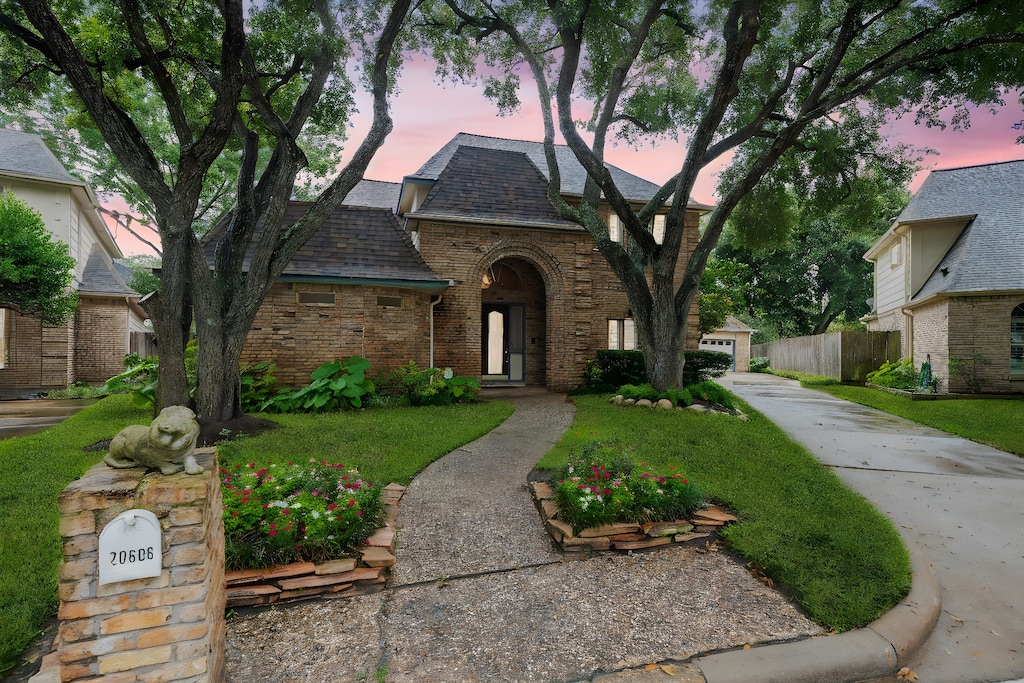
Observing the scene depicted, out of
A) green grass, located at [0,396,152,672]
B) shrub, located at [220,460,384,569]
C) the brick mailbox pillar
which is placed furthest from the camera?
shrub, located at [220,460,384,569]

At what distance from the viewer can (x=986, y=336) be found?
526 inches

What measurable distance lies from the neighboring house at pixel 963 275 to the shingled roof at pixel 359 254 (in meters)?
14.2

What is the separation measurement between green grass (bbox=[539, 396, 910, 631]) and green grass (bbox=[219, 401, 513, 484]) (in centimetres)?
171

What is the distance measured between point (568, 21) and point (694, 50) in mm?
4171

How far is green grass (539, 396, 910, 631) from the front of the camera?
349 centimetres

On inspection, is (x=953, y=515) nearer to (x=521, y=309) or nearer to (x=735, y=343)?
(x=521, y=309)

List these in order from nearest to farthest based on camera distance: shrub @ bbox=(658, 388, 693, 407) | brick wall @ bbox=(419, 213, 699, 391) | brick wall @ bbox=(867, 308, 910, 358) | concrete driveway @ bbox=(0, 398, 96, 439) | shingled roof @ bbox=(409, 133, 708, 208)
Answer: concrete driveway @ bbox=(0, 398, 96, 439)
shrub @ bbox=(658, 388, 693, 407)
brick wall @ bbox=(419, 213, 699, 391)
shingled roof @ bbox=(409, 133, 708, 208)
brick wall @ bbox=(867, 308, 910, 358)

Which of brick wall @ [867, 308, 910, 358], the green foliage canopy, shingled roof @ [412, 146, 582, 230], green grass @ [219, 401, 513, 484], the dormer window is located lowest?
green grass @ [219, 401, 513, 484]

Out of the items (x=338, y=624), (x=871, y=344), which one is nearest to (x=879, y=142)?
(x=871, y=344)

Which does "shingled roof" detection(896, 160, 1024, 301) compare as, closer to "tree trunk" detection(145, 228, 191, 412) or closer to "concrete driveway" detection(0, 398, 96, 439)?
"tree trunk" detection(145, 228, 191, 412)

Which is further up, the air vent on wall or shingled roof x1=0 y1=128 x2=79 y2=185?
shingled roof x1=0 y1=128 x2=79 y2=185

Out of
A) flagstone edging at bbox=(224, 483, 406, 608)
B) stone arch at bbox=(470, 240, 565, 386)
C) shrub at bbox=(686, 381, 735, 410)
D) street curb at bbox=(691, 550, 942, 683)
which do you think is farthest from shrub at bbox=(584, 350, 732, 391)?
flagstone edging at bbox=(224, 483, 406, 608)

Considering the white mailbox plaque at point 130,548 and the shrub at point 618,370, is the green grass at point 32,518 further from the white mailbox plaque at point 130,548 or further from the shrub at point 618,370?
the shrub at point 618,370

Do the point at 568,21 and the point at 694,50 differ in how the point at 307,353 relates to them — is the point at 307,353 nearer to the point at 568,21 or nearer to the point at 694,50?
the point at 568,21
